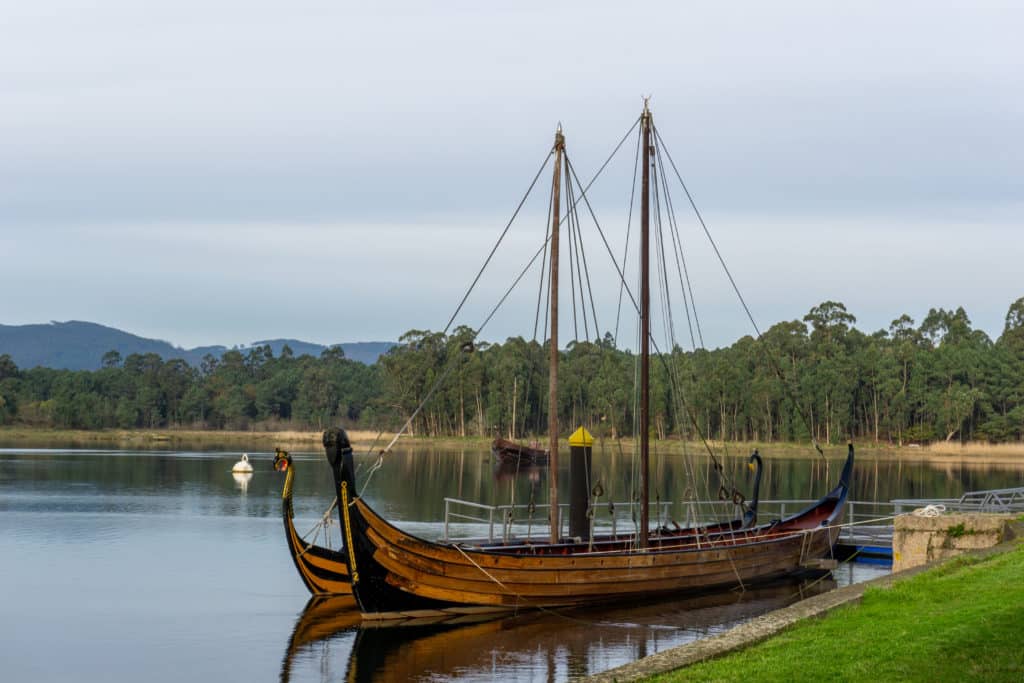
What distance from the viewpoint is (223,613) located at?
27.4 meters

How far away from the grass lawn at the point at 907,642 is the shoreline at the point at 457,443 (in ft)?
238

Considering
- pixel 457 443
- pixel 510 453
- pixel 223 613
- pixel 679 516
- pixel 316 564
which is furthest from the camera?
pixel 457 443

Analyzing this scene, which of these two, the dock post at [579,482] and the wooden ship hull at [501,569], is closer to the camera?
the wooden ship hull at [501,569]

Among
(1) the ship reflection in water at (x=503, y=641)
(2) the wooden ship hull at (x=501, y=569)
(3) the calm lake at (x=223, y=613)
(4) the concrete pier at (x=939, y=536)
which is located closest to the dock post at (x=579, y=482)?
(2) the wooden ship hull at (x=501, y=569)

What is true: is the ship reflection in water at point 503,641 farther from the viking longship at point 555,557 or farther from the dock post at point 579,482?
the dock post at point 579,482

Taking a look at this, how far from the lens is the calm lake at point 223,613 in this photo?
22172 mm

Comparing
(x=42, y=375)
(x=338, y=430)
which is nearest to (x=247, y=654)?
(x=338, y=430)

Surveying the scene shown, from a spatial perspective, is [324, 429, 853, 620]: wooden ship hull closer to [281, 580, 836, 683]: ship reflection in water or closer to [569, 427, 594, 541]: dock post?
[281, 580, 836, 683]: ship reflection in water

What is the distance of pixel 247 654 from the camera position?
915 inches

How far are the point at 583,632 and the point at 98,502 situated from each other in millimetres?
35064

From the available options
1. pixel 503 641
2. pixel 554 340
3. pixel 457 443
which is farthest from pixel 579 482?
pixel 457 443

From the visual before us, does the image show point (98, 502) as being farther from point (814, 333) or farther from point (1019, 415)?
point (814, 333)

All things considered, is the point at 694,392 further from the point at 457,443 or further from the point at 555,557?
the point at 555,557

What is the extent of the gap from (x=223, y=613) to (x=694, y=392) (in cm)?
9732
